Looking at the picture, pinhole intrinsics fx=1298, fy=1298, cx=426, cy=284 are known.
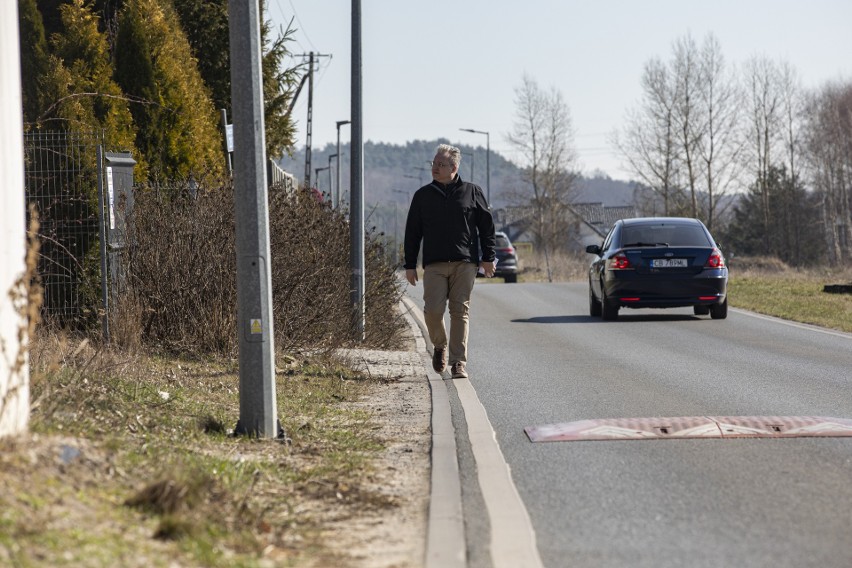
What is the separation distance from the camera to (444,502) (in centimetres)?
610

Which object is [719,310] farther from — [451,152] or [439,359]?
[451,152]

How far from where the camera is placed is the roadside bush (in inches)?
490

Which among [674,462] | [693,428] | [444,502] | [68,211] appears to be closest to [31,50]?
[68,211]

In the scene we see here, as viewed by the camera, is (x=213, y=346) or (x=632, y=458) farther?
(x=213, y=346)

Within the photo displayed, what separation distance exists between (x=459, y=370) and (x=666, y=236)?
9167 mm

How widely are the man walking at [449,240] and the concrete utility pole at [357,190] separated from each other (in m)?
3.44

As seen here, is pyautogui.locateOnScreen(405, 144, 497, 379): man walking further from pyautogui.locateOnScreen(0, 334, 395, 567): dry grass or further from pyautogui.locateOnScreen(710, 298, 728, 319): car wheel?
pyautogui.locateOnScreen(710, 298, 728, 319): car wheel

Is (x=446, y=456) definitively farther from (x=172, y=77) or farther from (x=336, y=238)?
(x=172, y=77)

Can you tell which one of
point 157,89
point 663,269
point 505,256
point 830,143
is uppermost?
point 830,143

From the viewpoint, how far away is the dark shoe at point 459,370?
38.5 ft

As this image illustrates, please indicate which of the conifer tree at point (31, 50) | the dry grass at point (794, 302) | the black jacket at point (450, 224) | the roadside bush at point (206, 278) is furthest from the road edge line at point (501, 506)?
the dry grass at point (794, 302)

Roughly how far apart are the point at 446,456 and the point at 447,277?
4.25m

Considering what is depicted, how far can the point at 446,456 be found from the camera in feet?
24.5

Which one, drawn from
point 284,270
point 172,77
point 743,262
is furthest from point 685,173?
point 284,270
